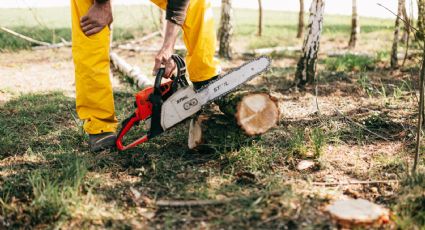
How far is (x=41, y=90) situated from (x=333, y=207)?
13.5 feet

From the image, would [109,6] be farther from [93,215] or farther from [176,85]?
[93,215]

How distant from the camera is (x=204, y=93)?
279cm

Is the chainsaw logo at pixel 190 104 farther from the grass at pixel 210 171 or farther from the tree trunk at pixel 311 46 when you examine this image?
the tree trunk at pixel 311 46

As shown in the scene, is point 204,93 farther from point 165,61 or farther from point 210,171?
point 210,171

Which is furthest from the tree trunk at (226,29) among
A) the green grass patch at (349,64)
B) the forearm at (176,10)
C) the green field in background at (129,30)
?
the forearm at (176,10)

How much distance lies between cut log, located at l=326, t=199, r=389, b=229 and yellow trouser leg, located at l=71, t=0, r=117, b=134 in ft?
5.66

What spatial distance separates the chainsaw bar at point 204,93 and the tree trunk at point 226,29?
4.39 m

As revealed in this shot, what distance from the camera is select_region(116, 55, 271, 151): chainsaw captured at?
2.76 m

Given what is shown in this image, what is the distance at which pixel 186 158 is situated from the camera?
2.93 meters

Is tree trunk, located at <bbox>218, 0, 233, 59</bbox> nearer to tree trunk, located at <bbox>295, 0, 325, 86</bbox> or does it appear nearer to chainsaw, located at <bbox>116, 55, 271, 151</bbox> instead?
tree trunk, located at <bbox>295, 0, 325, 86</bbox>

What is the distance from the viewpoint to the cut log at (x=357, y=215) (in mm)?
1911

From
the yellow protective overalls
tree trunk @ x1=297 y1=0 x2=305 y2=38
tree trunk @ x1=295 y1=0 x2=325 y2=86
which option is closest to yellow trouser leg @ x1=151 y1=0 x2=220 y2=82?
the yellow protective overalls

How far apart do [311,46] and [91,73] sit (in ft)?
8.55

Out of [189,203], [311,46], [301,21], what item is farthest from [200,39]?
[301,21]
